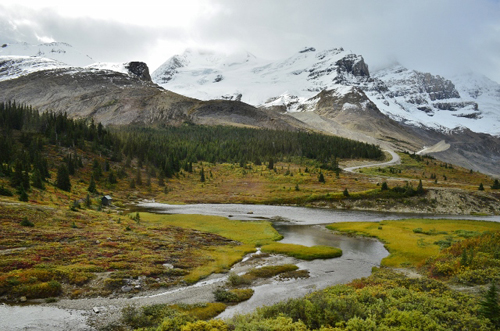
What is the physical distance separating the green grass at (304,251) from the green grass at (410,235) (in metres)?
Answer: 6.65

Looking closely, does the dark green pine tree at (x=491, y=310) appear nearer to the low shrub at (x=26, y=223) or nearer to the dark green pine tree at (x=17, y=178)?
the low shrub at (x=26, y=223)

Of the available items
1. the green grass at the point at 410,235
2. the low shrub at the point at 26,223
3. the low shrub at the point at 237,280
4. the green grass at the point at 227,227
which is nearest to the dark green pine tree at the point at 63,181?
the green grass at the point at 227,227

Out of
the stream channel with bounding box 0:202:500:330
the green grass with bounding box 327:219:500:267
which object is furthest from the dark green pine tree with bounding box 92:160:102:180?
the green grass with bounding box 327:219:500:267

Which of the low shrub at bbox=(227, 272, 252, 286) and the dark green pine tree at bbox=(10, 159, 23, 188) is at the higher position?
the dark green pine tree at bbox=(10, 159, 23, 188)

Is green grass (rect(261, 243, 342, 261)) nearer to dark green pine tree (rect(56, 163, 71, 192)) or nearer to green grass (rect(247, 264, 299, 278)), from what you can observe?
green grass (rect(247, 264, 299, 278))

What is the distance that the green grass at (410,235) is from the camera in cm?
3941

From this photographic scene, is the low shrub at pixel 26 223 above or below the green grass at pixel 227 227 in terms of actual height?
above

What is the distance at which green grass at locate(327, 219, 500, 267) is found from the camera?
3941 cm

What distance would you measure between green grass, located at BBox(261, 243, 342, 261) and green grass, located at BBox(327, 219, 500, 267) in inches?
262

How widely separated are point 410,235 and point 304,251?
76.2ft

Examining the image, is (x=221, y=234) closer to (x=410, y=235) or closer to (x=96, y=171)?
(x=410, y=235)

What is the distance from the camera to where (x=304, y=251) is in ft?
138

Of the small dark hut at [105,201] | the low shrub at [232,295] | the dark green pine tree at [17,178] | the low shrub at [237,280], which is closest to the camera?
the low shrub at [232,295]

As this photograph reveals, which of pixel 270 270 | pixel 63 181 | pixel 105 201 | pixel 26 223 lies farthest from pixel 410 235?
pixel 63 181
